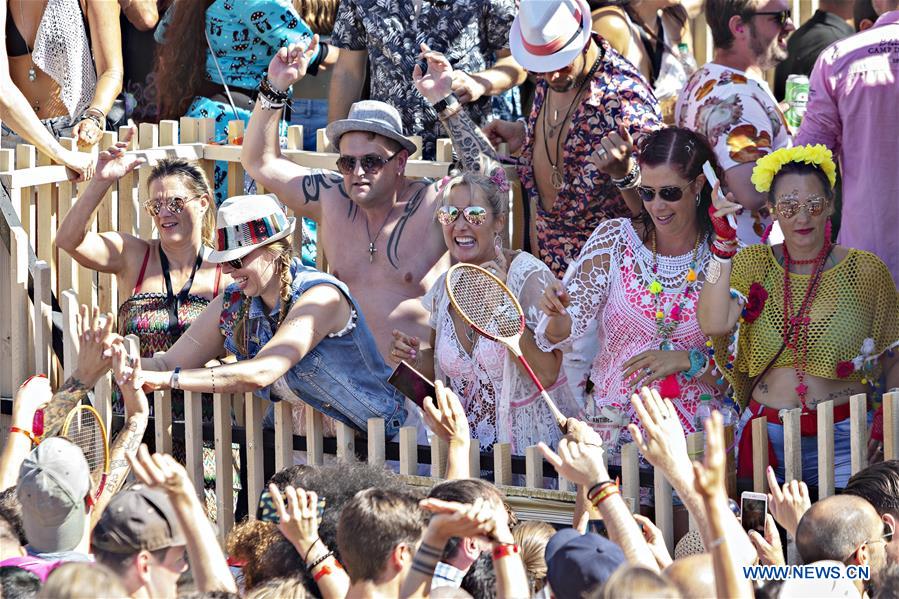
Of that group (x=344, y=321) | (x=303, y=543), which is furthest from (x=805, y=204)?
(x=303, y=543)

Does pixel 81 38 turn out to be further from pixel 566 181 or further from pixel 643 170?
pixel 643 170

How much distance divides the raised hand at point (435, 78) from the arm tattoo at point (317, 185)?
1.88 feet

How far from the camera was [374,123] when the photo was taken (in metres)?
6.67

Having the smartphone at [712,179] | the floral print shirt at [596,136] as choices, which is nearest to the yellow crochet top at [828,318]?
the smartphone at [712,179]

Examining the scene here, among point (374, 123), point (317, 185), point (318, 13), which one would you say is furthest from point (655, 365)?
point (318, 13)

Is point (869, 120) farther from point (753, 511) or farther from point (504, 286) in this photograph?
point (753, 511)

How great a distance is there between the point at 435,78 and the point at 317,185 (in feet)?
2.36

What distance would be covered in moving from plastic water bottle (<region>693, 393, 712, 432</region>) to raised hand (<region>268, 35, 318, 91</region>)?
2345 mm

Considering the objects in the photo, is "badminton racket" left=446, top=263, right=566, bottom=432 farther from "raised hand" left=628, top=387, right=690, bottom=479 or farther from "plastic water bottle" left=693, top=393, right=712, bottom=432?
"raised hand" left=628, top=387, right=690, bottom=479

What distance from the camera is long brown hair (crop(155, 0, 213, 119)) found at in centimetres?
807

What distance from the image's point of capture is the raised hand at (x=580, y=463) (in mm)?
4391

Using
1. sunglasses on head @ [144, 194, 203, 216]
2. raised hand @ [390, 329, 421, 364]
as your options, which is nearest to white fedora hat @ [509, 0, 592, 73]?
raised hand @ [390, 329, 421, 364]

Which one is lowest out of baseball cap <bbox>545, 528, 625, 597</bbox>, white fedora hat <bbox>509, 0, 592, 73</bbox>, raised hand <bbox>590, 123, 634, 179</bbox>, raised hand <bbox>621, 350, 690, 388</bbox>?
baseball cap <bbox>545, 528, 625, 597</bbox>

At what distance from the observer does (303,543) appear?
4469 mm
